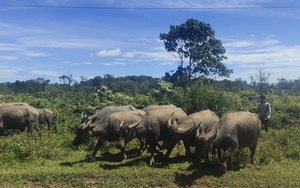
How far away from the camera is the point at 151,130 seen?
10812 millimetres

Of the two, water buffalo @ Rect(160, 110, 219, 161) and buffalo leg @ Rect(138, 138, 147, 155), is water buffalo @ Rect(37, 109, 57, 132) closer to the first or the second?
buffalo leg @ Rect(138, 138, 147, 155)

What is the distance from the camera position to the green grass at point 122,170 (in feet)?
Answer: 29.2

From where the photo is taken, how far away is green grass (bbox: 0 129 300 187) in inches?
350

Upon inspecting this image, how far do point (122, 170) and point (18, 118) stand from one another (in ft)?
24.0

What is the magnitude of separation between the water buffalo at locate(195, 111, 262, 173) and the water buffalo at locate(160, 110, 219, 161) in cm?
→ 53

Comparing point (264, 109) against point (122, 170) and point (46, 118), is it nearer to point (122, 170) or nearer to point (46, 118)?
point (122, 170)

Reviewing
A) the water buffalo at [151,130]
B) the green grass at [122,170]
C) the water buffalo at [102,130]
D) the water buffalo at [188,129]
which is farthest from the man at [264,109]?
the water buffalo at [102,130]

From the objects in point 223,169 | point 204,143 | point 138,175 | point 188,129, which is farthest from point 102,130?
point 223,169

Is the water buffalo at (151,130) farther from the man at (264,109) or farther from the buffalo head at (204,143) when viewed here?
the man at (264,109)

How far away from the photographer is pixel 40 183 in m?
8.76

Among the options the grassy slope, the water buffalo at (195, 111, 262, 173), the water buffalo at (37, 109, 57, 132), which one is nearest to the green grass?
the grassy slope

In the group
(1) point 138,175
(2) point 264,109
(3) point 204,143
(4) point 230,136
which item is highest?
(2) point 264,109

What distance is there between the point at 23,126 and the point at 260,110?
467 inches

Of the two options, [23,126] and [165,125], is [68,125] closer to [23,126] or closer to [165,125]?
[23,126]
